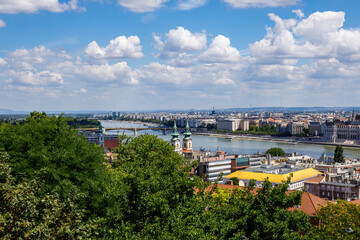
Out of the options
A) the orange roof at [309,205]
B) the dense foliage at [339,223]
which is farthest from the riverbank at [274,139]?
the dense foliage at [339,223]

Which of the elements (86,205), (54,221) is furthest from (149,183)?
(54,221)

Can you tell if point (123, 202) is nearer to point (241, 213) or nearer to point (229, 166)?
point (241, 213)

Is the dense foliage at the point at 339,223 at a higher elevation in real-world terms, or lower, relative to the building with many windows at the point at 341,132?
higher

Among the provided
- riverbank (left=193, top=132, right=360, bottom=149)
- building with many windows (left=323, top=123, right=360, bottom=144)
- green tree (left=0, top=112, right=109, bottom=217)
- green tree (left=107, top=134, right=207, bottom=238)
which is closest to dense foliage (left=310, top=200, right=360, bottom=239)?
green tree (left=107, top=134, right=207, bottom=238)

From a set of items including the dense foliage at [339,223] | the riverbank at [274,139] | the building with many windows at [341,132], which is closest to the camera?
the dense foliage at [339,223]

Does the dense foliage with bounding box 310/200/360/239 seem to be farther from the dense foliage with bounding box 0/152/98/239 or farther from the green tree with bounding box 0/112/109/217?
the dense foliage with bounding box 0/152/98/239

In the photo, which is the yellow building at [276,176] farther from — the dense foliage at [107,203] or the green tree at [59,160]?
the green tree at [59,160]
